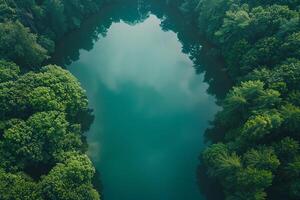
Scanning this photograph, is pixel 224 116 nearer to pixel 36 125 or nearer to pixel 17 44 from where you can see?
pixel 36 125

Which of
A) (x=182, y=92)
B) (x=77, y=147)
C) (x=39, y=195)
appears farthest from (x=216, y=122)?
(x=39, y=195)

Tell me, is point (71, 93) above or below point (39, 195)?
above

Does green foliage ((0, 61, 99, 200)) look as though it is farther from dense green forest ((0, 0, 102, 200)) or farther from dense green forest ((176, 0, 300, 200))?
dense green forest ((176, 0, 300, 200))

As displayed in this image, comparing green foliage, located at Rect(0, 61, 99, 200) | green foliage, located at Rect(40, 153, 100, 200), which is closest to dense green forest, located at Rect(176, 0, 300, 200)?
green foliage, located at Rect(40, 153, 100, 200)

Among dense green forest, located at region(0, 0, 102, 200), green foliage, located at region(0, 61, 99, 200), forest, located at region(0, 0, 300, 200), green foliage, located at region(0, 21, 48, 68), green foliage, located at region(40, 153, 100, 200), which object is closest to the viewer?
green foliage, located at region(40, 153, 100, 200)

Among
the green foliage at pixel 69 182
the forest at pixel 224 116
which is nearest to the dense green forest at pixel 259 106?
the forest at pixel 224 116

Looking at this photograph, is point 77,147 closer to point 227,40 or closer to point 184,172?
point 184,172
